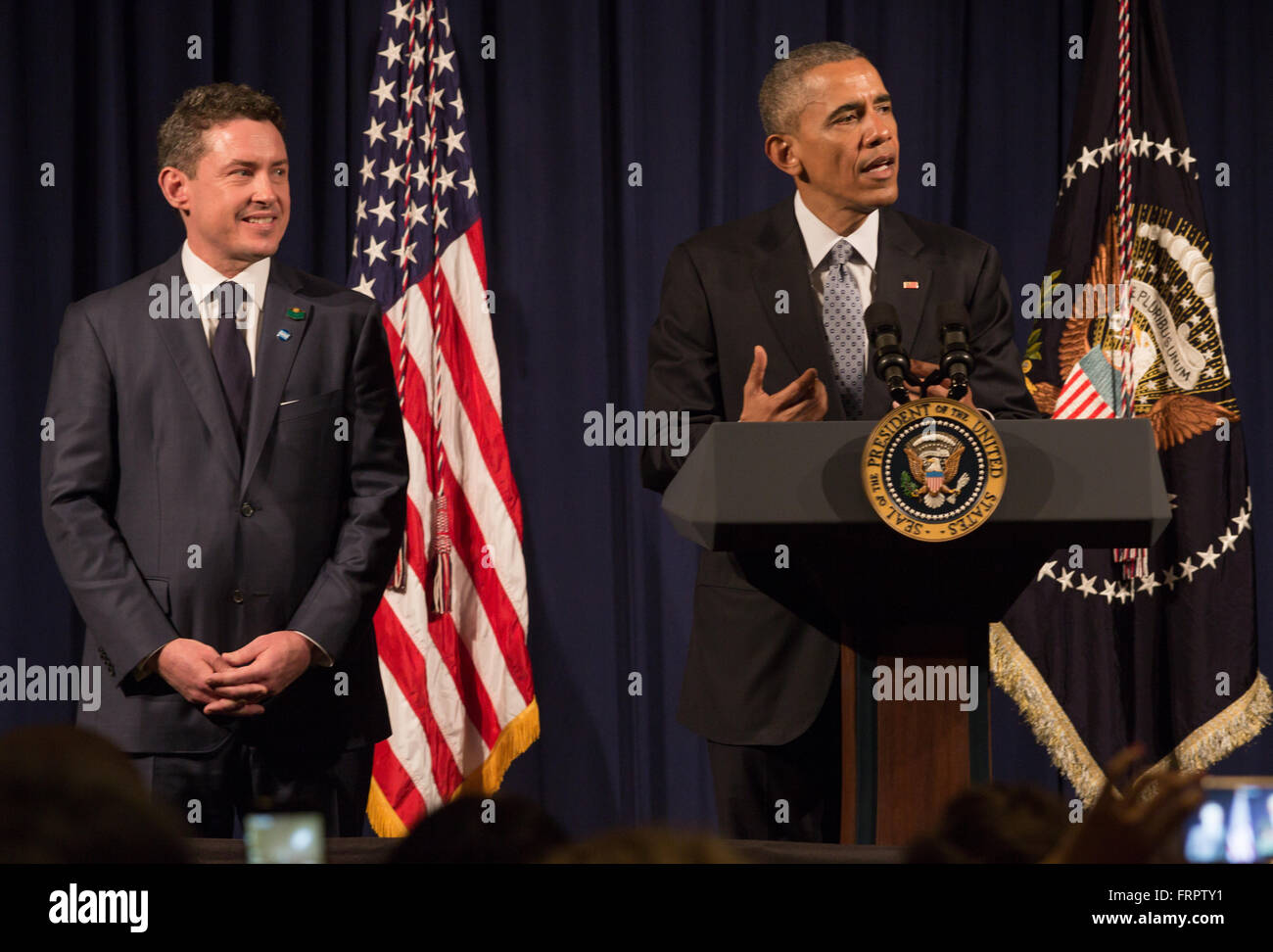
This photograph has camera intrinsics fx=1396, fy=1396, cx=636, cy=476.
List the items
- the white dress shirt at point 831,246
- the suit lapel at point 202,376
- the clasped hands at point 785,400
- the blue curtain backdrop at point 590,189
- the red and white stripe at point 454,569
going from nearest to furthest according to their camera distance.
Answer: the clasped hands at point 785,400 < the white dress shirt at point 831,246 < the suit lapel at point 202,376 < the red and white stripe at point 454,569 < the blue curtain backdrop at point 590,189

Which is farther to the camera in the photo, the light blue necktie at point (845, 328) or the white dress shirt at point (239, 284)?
the white dress shirt at point (239, 284)

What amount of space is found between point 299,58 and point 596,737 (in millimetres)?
2260

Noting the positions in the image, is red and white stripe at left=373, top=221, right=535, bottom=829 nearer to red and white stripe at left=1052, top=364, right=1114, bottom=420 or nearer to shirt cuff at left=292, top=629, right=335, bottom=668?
shirt cuff at left=292, top=629, right=335, bottom=668

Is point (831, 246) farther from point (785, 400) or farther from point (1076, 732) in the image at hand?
point (1076, 732)

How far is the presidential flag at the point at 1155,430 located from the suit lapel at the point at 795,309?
5.56 feet

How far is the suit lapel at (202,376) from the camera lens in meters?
2.73

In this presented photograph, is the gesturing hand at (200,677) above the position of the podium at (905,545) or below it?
below

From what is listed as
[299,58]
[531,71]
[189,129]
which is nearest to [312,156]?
[299,58]

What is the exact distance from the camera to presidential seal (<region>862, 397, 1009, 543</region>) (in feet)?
5.95

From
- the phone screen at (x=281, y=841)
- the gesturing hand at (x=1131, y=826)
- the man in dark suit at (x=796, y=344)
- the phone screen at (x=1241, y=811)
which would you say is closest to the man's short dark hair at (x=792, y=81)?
the man in dark suit at (x=796, y=344)

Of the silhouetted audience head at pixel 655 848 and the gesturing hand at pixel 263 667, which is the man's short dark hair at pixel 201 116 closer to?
the gesturing hand at pixel 263 667

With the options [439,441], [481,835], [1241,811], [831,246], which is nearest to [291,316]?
A: [831,246]

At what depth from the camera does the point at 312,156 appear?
4.27m

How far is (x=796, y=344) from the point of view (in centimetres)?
256
